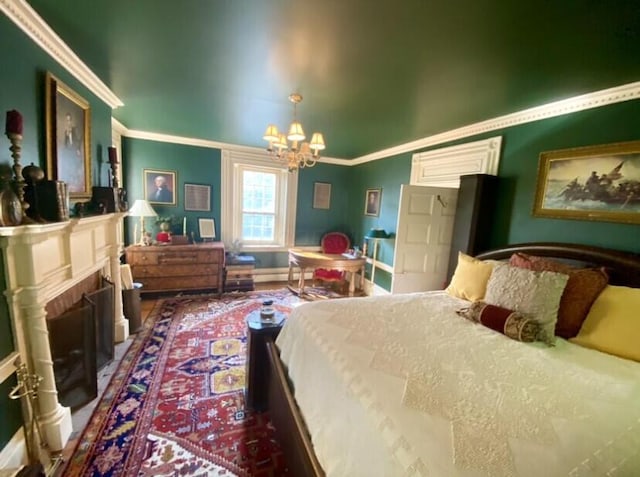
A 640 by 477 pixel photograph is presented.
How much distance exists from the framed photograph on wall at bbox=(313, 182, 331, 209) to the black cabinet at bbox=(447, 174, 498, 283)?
8.95ft

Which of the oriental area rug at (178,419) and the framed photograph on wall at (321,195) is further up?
the framed photograph on wall at (321,195)

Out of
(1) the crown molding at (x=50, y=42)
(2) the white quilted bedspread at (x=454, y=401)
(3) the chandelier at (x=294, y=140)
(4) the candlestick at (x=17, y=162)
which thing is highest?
(1) the crown molding at (x=50, y=42)

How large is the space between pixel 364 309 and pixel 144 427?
5.44ft

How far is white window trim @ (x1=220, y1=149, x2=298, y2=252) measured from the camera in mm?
4496

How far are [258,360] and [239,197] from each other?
11.3 feet

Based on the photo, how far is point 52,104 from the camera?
1.73 metres

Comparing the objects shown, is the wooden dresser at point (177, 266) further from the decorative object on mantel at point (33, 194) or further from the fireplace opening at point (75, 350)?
the decorative object on mantel at point (33, 194)

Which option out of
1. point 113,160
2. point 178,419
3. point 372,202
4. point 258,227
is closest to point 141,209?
point 113,160

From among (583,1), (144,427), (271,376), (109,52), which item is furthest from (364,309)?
(109,52)

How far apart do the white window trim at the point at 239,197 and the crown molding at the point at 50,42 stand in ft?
6.96

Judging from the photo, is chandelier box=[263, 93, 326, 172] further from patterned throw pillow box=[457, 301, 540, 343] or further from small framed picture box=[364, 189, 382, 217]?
small framed picture box=[364, 189, 382, 217]

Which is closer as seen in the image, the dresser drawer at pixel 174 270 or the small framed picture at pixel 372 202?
the dresser drawer at pixel 174 270

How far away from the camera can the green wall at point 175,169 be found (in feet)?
13.1

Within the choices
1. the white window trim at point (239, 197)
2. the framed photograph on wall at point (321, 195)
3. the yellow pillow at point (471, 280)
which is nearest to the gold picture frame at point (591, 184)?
the yellow pillow at point (471, 280)
